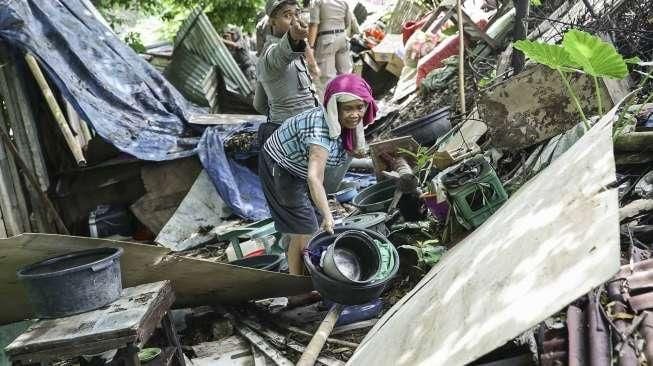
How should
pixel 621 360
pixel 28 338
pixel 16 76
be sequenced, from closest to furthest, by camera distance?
pixel 621 360
pixel 28 338
pixel 16 76

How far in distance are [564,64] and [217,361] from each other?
2.65 m

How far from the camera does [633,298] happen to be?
2178 mm

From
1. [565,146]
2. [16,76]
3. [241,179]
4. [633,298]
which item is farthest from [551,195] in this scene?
[16,76]

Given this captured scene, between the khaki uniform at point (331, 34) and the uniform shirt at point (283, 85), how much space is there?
292 cm

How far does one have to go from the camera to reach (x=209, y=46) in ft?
26.8

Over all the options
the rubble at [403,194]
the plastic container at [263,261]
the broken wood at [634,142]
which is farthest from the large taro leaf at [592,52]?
the plastic container at [263,261]

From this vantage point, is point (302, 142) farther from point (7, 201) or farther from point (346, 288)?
point (7, 201)

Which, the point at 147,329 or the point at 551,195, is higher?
the point at 551,195

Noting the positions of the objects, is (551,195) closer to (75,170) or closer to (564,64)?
(564,64)

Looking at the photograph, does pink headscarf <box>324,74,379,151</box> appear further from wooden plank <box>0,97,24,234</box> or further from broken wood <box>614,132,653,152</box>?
wooden plank <box>0,97,24,234</box>

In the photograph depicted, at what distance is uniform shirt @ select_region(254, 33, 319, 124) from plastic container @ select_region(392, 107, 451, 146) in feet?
4.78

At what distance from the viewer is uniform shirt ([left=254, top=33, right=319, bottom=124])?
4.39 metres

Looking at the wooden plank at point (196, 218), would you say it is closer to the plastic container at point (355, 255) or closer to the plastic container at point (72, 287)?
the plastic container at point (355, 255)

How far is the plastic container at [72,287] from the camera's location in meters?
2.77
